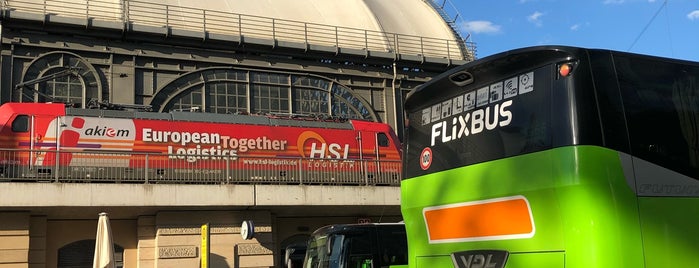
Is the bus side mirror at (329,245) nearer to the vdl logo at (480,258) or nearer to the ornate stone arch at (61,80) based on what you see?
the vdl logo at (480,258)

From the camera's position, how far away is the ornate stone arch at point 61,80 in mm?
20359

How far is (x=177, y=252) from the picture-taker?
1736 cm

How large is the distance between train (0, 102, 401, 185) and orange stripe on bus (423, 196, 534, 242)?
12.7m

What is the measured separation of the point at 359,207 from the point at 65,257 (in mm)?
8532

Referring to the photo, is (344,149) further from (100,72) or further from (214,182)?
(100,72)

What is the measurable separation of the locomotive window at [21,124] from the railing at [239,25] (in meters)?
5.15

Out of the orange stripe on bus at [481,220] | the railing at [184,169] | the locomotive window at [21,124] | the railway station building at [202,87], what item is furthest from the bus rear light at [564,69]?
the locomotive window at [21,124]

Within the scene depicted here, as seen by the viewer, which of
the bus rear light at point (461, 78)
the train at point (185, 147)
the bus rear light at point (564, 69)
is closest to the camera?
the bus rear light at point (564, 69)

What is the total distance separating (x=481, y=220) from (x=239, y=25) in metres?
21.2

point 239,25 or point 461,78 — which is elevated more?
point 239,25

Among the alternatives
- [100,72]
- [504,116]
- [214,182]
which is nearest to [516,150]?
[504,116]

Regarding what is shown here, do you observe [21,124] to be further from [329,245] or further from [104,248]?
[329,245]

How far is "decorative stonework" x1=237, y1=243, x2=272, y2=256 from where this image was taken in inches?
711

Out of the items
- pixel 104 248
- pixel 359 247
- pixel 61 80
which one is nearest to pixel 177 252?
pixel 104 248
